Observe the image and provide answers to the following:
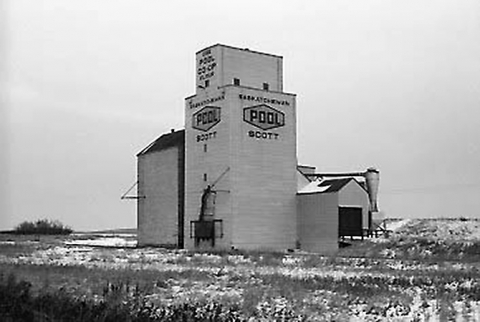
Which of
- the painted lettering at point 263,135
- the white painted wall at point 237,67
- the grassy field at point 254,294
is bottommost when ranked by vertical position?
the grassy field at point 254,294

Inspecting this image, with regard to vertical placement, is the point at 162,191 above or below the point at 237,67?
below

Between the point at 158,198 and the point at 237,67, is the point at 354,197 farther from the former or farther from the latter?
the point at 158,198

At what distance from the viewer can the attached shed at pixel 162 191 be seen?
54656 millimetres

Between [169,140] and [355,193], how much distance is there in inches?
651

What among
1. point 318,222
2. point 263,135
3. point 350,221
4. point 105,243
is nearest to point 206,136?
point 263,135

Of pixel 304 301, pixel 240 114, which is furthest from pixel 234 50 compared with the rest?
pixel 304 301

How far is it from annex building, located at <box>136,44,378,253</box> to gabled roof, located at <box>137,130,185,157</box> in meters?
2.99

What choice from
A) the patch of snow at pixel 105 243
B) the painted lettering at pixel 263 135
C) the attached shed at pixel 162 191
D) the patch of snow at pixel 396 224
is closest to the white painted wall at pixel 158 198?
the attached shed at pixel 162 191

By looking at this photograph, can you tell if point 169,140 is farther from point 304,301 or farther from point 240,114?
point 304,301

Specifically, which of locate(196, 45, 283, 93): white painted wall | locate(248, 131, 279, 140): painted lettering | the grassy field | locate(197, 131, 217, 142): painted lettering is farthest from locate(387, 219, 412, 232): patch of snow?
the grassy field

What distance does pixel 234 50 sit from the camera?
165 feet

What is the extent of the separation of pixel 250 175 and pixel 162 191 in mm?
10845

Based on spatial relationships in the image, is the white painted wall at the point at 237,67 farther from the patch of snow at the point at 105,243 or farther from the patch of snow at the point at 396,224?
the patch of snow at the point at 396,224

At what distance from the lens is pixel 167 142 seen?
192 feet
